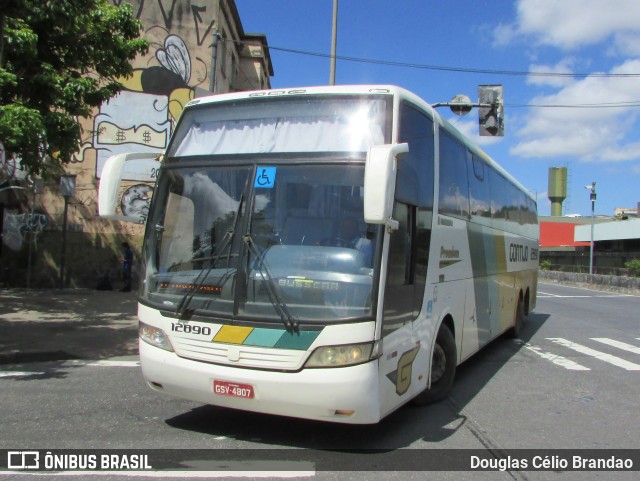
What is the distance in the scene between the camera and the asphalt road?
4.77m

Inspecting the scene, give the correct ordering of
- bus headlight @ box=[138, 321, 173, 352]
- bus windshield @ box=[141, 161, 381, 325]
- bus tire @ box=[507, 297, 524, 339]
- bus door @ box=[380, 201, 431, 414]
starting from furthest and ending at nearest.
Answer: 1. bus tire @ box=[507, 297, 524, 339]
2. bus headlight @ box=[138, 321, 173, 352]
3. bus door @ box=[380, 201, 431, 414]
4. bus windshield @ box=[141, 161, 381, 325]

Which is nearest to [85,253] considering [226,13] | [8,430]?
[226,13]

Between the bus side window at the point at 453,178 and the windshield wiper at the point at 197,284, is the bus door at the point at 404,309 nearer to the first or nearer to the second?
the bus side window at the point at 453,178

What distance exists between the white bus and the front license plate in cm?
1

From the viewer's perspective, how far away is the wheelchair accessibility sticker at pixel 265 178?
Answer: 15.4 ft

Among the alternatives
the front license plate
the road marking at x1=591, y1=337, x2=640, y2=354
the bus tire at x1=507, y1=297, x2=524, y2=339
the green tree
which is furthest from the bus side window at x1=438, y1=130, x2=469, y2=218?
the green tree

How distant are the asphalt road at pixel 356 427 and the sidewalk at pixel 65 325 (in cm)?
44

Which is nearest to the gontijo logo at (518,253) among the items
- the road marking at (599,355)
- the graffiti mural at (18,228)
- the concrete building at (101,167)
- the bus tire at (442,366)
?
the road marking at (599,355)

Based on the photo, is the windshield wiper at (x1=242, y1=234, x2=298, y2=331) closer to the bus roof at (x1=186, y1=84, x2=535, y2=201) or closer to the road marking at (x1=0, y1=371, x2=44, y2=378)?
the bus roof at (x1=186, y1=84, x2=535, y2=201)

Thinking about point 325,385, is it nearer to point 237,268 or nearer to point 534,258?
point 237,268

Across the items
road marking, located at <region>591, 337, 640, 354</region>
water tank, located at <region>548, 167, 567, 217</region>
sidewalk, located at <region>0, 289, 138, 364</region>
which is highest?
water tank, located at <region>548, 167, 567, 217</region>

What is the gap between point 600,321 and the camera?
14883mm

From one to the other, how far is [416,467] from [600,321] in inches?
495

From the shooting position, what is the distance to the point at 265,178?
4.71m
